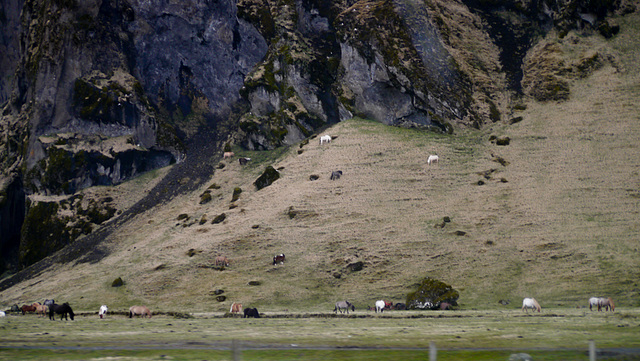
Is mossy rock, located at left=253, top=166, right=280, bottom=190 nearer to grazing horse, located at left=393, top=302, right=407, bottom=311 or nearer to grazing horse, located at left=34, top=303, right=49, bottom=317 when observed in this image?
grazing horse, located at left=34, top=303, right=49, bottom=317

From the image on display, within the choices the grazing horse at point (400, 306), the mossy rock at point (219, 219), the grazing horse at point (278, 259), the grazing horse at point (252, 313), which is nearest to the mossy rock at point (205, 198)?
the mossy rock at point (219, 219)

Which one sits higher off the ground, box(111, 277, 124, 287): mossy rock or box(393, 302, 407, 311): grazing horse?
box(111, 277, 124, 287): mossy rock

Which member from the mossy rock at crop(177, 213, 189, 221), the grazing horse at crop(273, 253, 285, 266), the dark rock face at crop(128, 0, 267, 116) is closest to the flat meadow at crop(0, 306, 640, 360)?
the grazing horse at crop(273, 253, 285, 266)

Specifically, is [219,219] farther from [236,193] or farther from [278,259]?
[278,259]

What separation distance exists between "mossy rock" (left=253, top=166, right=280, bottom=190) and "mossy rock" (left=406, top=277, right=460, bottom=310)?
2107 inches

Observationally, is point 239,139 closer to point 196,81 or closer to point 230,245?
point 196,81

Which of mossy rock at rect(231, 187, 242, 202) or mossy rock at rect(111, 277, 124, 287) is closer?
mossy rock at rect(111, 277, 124, 287)

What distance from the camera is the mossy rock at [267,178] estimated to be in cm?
11327

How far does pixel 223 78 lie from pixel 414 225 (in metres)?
97.1

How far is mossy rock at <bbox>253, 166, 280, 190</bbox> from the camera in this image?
113 metres

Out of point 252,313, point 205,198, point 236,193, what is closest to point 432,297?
point 252,313

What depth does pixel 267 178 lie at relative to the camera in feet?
373

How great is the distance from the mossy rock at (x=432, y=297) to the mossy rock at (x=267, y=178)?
53526mm

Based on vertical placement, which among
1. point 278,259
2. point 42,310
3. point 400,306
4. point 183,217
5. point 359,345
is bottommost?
point 42,310
